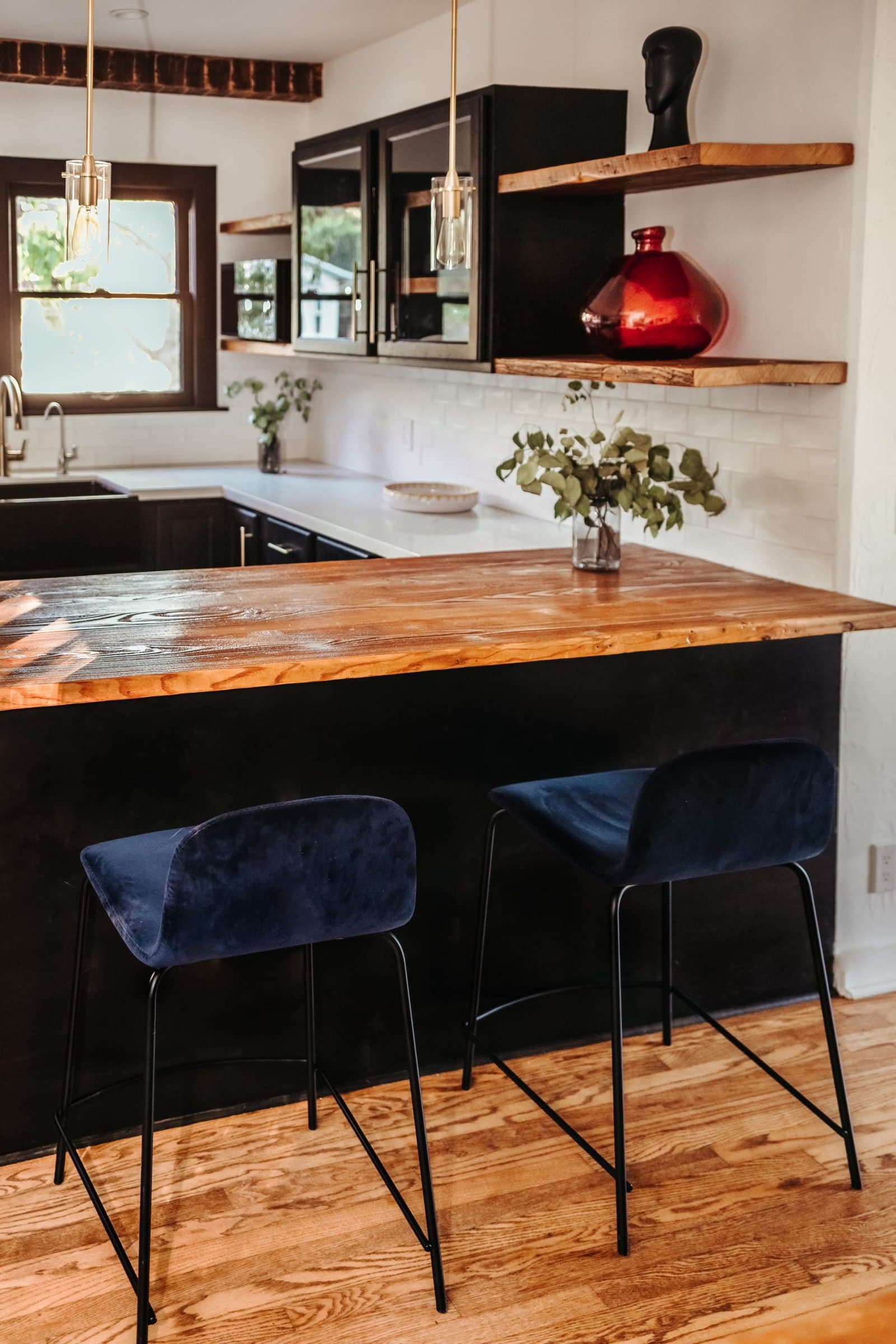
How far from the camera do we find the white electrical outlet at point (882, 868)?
3.23 metres

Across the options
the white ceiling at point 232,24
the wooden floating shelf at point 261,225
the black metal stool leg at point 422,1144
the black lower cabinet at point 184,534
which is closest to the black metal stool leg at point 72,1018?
the black metal stool leg at point 422,1144

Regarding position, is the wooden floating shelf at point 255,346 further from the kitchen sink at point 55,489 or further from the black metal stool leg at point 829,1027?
the black metal stool leg at point 829,1027

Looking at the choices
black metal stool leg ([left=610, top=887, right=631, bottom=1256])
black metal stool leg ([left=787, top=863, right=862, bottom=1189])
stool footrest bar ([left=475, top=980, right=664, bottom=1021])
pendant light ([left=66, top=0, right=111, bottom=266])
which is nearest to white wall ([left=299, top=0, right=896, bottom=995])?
stool footrest bar ([left=475, top=980, right=664, bottom=1021])

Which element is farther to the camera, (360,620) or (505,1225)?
(360,620)

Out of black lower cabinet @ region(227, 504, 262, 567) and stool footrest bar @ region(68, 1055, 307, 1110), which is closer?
stool footrest bar @ region(68, 1055, 307, 1110)

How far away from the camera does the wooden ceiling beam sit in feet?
A: 17.1

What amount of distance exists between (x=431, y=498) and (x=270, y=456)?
1.41 m

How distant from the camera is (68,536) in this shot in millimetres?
4410

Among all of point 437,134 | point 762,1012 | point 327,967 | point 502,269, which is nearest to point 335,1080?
point 327,967

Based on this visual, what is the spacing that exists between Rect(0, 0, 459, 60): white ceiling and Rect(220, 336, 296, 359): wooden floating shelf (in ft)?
3.59

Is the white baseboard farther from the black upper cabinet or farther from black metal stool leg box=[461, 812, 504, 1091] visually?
the black upper cabinet

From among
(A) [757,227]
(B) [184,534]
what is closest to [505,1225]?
(A) [757,227]

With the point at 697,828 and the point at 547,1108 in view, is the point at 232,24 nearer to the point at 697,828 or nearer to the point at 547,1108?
the point at 697,828

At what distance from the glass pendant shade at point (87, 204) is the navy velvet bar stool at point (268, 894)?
0.99 m
